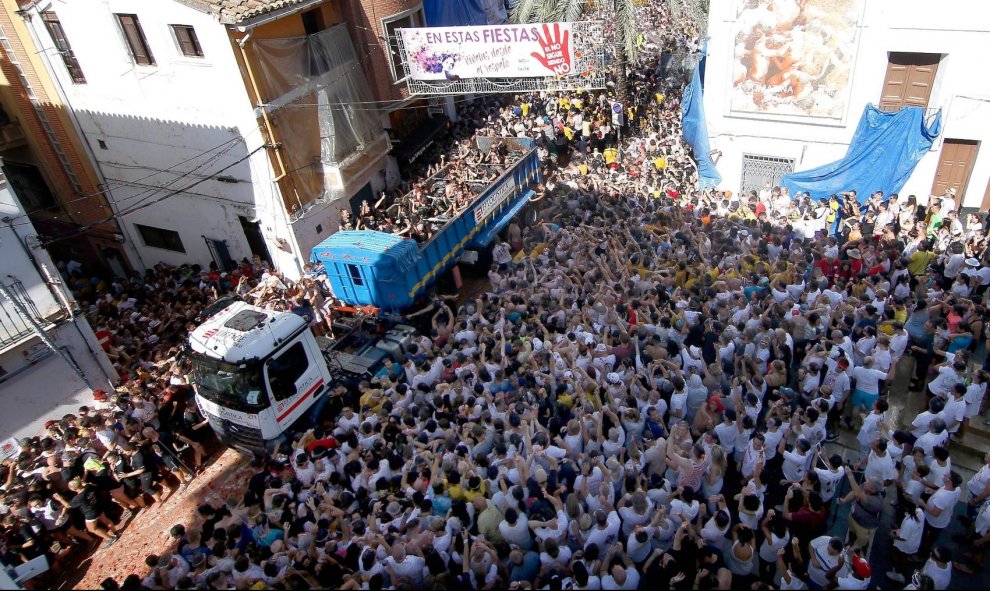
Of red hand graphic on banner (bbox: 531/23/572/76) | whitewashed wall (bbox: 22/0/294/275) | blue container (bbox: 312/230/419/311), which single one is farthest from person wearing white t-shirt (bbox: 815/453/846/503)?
whitewashed wall (bbox: 22/0/294/275)

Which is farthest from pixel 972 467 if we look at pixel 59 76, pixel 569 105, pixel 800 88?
pixel 59 76

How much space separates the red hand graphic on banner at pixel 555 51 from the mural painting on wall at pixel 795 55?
3.88 meters

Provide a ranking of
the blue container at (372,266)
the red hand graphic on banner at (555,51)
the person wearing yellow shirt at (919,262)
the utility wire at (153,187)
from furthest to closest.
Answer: the utility wire at (153,187)
the red hand graphic on banner at (555,51)
the blue container at (372,266)
the person wearing yellow shirt at (919,262)

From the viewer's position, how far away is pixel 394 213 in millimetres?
14719

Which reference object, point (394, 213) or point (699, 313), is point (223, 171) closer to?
point (394, 213)

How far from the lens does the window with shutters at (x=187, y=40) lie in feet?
45.7

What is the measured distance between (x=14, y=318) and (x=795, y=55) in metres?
16.5

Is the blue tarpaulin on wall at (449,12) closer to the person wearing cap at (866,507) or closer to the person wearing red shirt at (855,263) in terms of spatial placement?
the person wearing red shirt at (855,263)

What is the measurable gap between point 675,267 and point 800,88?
6465mm

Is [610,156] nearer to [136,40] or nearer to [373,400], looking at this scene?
[373,400]

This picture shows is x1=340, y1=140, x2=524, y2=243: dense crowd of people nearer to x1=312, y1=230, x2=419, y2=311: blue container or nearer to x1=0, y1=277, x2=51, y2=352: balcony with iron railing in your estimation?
x1=312, y1=230, x2=419, y2=311: blue container

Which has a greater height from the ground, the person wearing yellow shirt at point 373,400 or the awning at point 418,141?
the awning at point 418,141

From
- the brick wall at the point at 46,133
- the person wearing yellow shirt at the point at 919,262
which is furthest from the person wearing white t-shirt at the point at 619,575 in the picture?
the brick wall at the point at 46,133

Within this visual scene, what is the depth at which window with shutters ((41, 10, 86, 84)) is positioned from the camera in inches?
607
